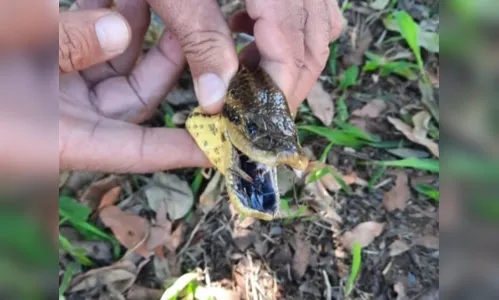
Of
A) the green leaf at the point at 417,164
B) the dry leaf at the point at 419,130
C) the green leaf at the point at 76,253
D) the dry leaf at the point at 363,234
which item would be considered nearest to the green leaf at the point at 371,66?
the dry leaf at the point at 419,130

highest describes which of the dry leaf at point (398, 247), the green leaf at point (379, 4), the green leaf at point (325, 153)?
the green leaf at point (379, 4)

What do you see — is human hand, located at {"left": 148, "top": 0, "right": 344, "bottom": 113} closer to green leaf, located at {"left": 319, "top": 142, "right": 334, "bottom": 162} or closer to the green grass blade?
green leaf, located at {"left": 319, "top": 142, "right": 334, "bottom": 162}

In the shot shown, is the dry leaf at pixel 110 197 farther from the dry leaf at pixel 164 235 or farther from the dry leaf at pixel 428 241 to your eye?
the dry leaf at pixel 428 241

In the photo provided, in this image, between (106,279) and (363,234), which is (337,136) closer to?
(363,234)

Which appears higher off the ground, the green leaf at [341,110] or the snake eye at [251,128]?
the snake eye at [251,128]

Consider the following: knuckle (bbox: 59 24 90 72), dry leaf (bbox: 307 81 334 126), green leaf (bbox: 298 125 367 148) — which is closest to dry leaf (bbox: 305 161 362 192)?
green leaf (bbox: 298 125 367 148)

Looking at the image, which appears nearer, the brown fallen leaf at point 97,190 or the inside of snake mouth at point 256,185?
the inside of snake mouth at point 256,185

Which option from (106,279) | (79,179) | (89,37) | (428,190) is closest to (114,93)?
(79,179)

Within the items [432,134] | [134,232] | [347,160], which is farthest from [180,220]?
[432,134]
